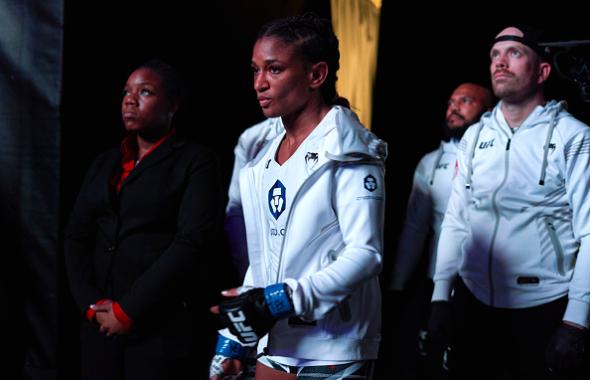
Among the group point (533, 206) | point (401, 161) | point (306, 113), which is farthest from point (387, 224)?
point (306, 113)

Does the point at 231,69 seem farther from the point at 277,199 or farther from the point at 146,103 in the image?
the point at 277,199

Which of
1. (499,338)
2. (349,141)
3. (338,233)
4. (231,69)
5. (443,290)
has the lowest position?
(499,338)

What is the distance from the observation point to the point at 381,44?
5664 millimetres

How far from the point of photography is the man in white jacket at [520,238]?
108 inches

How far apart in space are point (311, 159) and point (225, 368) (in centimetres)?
67

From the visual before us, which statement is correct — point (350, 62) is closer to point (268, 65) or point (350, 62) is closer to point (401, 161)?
point (401, 161)

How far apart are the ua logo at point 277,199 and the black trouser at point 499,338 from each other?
123 cm

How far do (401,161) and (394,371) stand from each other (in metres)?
1.60

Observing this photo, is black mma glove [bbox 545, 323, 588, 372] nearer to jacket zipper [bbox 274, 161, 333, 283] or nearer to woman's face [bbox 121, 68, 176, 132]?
jacket zipper [bbox 274, 161, 333, 283]

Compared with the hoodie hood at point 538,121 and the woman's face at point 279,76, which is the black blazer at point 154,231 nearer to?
the woman's face at point 279,76

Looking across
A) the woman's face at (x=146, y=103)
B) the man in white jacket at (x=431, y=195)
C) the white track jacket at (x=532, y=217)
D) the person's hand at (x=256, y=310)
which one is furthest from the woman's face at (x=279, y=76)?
the man in white jacket at (x=431, y=195)

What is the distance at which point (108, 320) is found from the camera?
2.75 meters

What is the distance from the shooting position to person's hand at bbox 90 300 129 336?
8.96 ft

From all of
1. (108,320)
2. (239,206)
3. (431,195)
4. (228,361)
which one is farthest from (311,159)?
(431,195)
